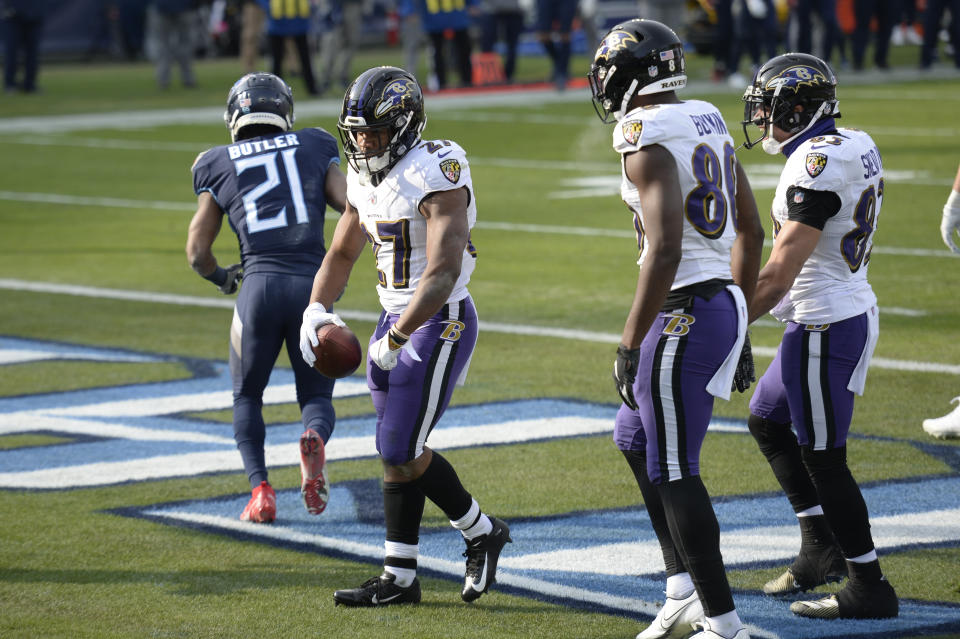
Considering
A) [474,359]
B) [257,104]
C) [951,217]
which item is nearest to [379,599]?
[257,104]

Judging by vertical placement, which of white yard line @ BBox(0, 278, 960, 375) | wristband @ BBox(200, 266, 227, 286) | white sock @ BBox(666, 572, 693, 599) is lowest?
white yard line @ BBox(0, 278, 960, 375)

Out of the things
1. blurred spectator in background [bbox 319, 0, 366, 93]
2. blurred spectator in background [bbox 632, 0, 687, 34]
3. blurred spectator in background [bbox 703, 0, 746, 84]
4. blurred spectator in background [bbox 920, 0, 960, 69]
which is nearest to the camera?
blurred spectator in background [bbox 703, 0, 746, 84]

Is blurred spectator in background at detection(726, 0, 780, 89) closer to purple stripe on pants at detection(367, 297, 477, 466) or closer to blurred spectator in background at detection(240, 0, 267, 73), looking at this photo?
blurred spectator in background at detection(240, 0, 267, 73)

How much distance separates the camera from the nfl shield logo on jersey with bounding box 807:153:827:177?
16.9ft

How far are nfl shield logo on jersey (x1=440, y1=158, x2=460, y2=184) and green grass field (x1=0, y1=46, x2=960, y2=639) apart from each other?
57.1 inches

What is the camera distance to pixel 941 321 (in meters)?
10.0

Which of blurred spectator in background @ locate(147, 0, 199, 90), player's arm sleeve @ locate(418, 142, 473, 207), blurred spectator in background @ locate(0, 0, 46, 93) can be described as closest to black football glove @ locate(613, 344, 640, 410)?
player's arm sleeve @ locate(418, 142, 473, 207)

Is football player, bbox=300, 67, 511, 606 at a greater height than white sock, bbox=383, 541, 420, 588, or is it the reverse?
football player, bbox=300, 67, 511, 606

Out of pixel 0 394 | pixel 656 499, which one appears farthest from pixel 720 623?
pixel 0 394

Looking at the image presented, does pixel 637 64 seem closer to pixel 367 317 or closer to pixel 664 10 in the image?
pixel 367 317

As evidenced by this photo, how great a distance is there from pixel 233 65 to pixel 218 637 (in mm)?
33333

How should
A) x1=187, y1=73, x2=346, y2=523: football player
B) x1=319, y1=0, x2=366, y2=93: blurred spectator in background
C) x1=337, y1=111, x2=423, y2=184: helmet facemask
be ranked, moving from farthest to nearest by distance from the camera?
x1=319, y1=0, x2=366, y2=93: blurred spectator in background
x1=187, y1=73, x2=346, y2=523: football player
x1=337, y1=111, x2=423, y2=184: helmet facemask

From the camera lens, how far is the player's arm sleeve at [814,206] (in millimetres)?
5164

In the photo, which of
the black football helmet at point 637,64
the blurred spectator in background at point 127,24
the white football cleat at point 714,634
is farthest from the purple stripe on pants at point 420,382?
A: the blurred spectator in background at point 127,24
